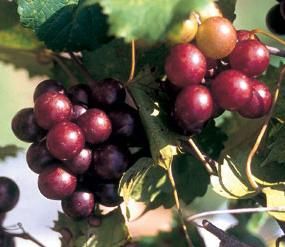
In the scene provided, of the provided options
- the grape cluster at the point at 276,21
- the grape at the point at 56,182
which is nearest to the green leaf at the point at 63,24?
the grape at the point at 56,182

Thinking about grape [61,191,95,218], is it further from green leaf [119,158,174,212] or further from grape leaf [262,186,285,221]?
grape leaf [262,186,285,221]

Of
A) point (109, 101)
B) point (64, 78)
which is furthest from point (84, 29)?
point (64, 78)

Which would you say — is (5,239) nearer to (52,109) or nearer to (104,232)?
(104,232)

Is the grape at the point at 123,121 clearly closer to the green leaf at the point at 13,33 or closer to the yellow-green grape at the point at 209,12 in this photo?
the yellow-green grape at the point at 209,12

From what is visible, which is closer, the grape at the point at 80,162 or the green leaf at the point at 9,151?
the grape at the point at 80,162

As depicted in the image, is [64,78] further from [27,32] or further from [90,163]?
[90,163]

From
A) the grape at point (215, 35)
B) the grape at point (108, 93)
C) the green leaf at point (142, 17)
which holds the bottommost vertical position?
the grape at point (108, 93)

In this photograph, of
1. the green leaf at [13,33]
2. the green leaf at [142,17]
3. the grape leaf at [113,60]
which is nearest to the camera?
the green leaf at [142,17]

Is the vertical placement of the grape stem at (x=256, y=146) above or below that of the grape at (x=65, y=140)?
below
